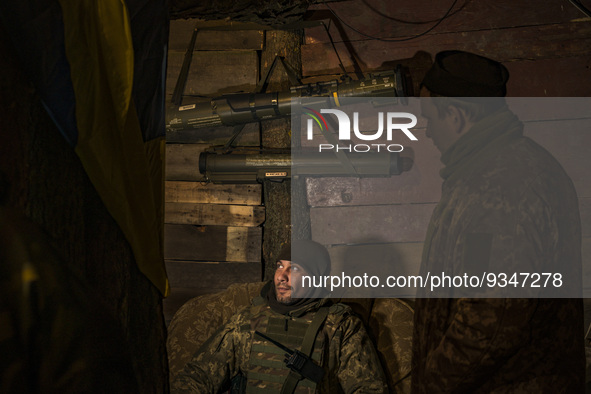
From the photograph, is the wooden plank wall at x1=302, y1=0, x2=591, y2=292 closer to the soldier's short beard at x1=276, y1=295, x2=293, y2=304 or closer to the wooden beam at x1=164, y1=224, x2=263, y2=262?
the wooden beam at x1=164, y1=224, x2=263, y2=262

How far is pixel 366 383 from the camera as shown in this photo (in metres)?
2.41

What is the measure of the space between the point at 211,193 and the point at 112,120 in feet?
8.90

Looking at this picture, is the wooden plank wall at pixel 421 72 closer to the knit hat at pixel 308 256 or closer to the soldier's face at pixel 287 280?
the knit hat at pixel 308 256

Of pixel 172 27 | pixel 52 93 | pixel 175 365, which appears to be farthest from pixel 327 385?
pixel 172 27

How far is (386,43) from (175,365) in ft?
9.56

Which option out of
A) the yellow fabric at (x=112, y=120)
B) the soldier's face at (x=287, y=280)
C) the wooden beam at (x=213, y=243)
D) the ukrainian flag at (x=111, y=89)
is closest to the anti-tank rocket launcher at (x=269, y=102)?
the wooden beam at (x=213, y=243)

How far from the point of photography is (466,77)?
168cm

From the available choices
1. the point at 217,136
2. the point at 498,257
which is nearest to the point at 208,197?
the point at 217,136

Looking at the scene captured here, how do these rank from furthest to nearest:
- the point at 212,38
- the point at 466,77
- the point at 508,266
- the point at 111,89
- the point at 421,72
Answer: the point at 212,38, the point at 421,72, the point at 466,77, the point at 508,266, the point at 111,89

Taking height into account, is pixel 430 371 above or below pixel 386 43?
below

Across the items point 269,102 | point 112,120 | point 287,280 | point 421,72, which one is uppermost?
point 421,72

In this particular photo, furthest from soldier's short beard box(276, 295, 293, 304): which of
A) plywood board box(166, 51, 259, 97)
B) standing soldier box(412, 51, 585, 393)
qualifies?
plywood board box(166, 51, 259, 97)

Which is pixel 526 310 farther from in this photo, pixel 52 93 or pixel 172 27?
pixel 172 27

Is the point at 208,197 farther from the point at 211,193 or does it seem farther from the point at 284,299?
the point at 284,299
